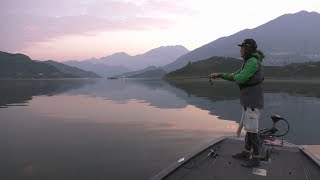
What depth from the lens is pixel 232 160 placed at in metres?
8.55

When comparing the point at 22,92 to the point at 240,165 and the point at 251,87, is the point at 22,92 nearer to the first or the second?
the point at 240,165

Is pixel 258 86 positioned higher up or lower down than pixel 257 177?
higher up

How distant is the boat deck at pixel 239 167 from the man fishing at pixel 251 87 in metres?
0.39

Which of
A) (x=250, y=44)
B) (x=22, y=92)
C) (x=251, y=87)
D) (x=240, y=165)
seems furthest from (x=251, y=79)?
(x=22, y=92)

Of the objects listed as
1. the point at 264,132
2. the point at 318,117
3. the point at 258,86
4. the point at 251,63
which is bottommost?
the point at 318,117

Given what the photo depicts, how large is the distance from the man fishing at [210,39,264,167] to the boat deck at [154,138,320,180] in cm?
39

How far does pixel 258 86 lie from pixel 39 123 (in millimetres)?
19074

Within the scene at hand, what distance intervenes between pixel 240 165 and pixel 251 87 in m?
1.89

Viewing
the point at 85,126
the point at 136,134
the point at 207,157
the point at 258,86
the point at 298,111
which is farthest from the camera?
the point at 298,111

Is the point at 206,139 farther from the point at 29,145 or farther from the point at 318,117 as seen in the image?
the point at 318,117

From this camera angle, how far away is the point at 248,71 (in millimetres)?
7816

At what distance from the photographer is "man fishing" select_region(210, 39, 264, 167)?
785 centimetres

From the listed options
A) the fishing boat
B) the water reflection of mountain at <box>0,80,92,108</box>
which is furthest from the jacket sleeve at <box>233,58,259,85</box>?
the water reflection of mountain at <box>0,80,92,108</box>

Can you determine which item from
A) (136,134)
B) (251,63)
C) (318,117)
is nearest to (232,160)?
(251,63)
